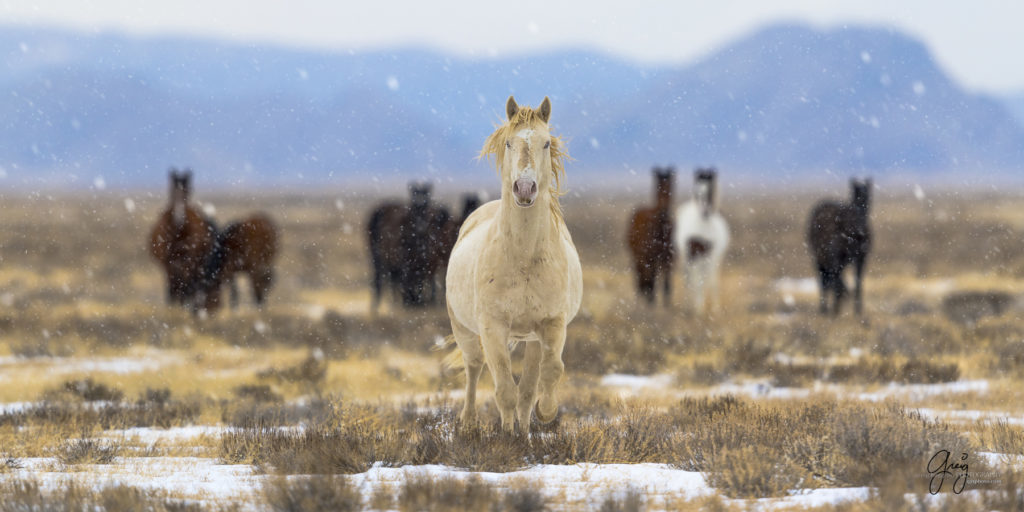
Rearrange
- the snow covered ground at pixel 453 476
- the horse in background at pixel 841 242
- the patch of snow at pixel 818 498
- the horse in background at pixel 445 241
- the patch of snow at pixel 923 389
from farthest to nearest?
the horse in background at pixel 445 241, the horse in background at pixel 841 242, the patch of snow at pixel 923 389, the snow covered ground at pixel 453 476, the patch of snow at pixel 818 498

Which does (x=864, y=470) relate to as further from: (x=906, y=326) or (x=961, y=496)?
(x=906, y=326)

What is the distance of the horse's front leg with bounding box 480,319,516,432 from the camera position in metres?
5.93

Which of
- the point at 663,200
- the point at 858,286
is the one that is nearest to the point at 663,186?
the point at 663,200

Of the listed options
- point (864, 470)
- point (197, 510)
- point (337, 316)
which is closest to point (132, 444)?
point (197, 510)

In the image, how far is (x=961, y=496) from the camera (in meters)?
4.50

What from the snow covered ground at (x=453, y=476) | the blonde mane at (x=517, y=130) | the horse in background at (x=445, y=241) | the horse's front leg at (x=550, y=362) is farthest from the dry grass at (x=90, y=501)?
the horse in background at (x=445, y=241)

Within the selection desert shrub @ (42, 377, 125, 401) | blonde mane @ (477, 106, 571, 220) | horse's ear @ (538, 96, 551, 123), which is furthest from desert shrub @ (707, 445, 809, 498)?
desert shrub @ (42, 377, 125, 401)

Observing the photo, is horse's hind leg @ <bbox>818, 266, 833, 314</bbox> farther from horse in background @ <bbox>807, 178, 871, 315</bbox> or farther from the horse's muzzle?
the horse's muzzle

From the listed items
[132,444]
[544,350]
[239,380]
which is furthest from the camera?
[239,380]

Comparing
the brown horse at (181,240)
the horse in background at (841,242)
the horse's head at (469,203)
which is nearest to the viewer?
the horse in background at (841,242)

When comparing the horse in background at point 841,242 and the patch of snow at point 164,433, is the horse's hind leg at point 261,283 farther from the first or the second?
the patch of snow at point 164,433

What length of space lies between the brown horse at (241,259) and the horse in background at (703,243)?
8.06 metres

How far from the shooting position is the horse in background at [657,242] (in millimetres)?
18641

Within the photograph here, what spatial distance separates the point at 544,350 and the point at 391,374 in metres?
5.66
